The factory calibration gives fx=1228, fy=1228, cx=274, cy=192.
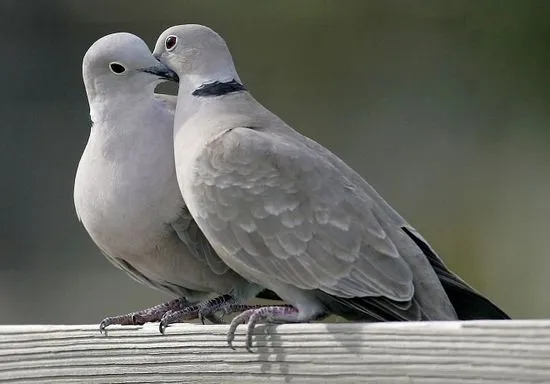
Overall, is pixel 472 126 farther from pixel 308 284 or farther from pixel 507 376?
pixel 507 376

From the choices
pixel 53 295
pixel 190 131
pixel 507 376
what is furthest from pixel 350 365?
pixel 53 295

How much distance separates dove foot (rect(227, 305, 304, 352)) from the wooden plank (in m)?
0.01

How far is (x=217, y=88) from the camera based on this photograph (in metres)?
1.97

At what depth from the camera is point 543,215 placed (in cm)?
339

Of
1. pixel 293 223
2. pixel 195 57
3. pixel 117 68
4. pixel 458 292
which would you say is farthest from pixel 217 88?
pixel 458 292

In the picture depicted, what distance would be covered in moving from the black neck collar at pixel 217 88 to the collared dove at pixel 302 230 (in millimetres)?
27

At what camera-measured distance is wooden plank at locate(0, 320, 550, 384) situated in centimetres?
150

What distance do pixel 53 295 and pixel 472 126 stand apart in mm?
1322

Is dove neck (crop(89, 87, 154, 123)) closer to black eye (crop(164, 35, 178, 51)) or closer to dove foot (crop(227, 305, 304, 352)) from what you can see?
black eye (crop(164, 35, 178, 51))

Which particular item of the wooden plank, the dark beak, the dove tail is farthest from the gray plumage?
the dove tail

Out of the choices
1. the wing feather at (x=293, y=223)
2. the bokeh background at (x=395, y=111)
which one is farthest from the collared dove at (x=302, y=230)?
the bokeh background at (x=395, y=111)

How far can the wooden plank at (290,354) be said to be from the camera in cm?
150

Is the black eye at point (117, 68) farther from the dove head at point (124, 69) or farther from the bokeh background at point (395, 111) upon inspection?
the bokeh background at point (395, 111)

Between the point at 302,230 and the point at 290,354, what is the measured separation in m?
0.24
